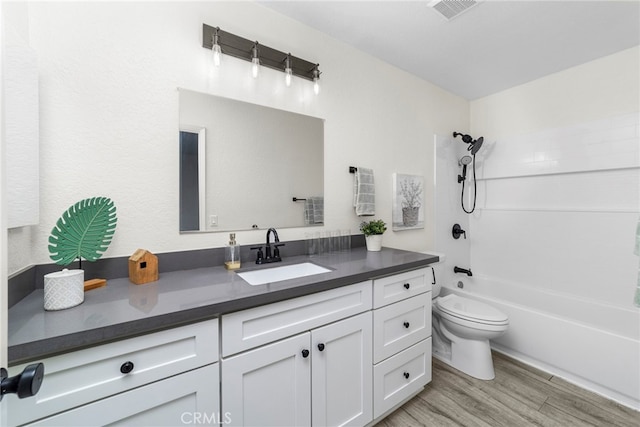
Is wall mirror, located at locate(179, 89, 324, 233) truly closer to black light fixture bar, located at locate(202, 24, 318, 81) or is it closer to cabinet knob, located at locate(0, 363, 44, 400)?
black light fixture bar, located at locate(202, 24, 318, 81)

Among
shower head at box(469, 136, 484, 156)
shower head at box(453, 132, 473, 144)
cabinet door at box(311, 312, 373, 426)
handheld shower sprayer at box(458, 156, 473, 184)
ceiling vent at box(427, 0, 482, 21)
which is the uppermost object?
ceiling vent at box(427, 0, 482, 21)

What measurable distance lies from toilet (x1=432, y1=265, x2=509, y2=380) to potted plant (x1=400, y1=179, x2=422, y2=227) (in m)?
0.60

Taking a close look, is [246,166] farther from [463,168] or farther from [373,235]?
[463,168]

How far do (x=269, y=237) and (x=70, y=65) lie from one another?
46.5 inches

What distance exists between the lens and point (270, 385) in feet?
3.39

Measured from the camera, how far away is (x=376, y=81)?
2141 mm

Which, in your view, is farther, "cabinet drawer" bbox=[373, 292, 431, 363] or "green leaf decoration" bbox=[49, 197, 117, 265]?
"cabinet drawer" bbox=[373, 292, 431, 363]

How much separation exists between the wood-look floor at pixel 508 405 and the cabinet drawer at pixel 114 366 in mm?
1252

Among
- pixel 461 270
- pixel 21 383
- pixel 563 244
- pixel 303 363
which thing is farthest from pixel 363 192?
pixel 563 244

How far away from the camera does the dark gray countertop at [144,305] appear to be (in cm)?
67

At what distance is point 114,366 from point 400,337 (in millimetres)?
1334

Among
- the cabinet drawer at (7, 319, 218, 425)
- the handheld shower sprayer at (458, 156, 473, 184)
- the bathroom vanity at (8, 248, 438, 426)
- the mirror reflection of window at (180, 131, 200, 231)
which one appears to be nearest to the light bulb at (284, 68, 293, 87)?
the mirror reflection of window at (180, 131, 200, 231)

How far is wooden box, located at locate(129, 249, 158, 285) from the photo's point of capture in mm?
1101

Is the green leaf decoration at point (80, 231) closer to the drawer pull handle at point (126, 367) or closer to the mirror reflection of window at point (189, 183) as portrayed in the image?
the mirror reflection of window at point (189, 183)
